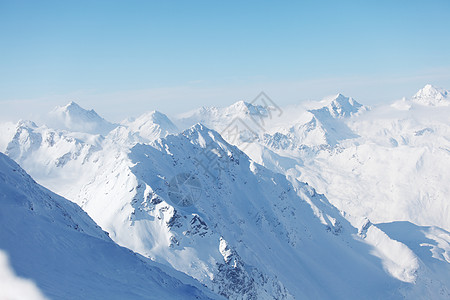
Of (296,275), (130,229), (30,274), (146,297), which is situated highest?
(30,274)

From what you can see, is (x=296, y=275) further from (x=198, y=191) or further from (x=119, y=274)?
(x=119, y=274)

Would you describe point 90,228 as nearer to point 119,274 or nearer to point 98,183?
point 119,274

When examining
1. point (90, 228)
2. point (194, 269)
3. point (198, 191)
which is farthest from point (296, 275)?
point (90, 228)

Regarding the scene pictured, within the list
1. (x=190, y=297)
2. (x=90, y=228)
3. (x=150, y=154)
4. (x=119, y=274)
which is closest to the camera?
(x=119, y=274)

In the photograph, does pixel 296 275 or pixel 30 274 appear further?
pixel 296 275

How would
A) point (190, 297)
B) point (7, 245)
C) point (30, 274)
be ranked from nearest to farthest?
point (30, 274), point (7, 245), point (190, 297)

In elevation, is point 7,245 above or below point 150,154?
above
